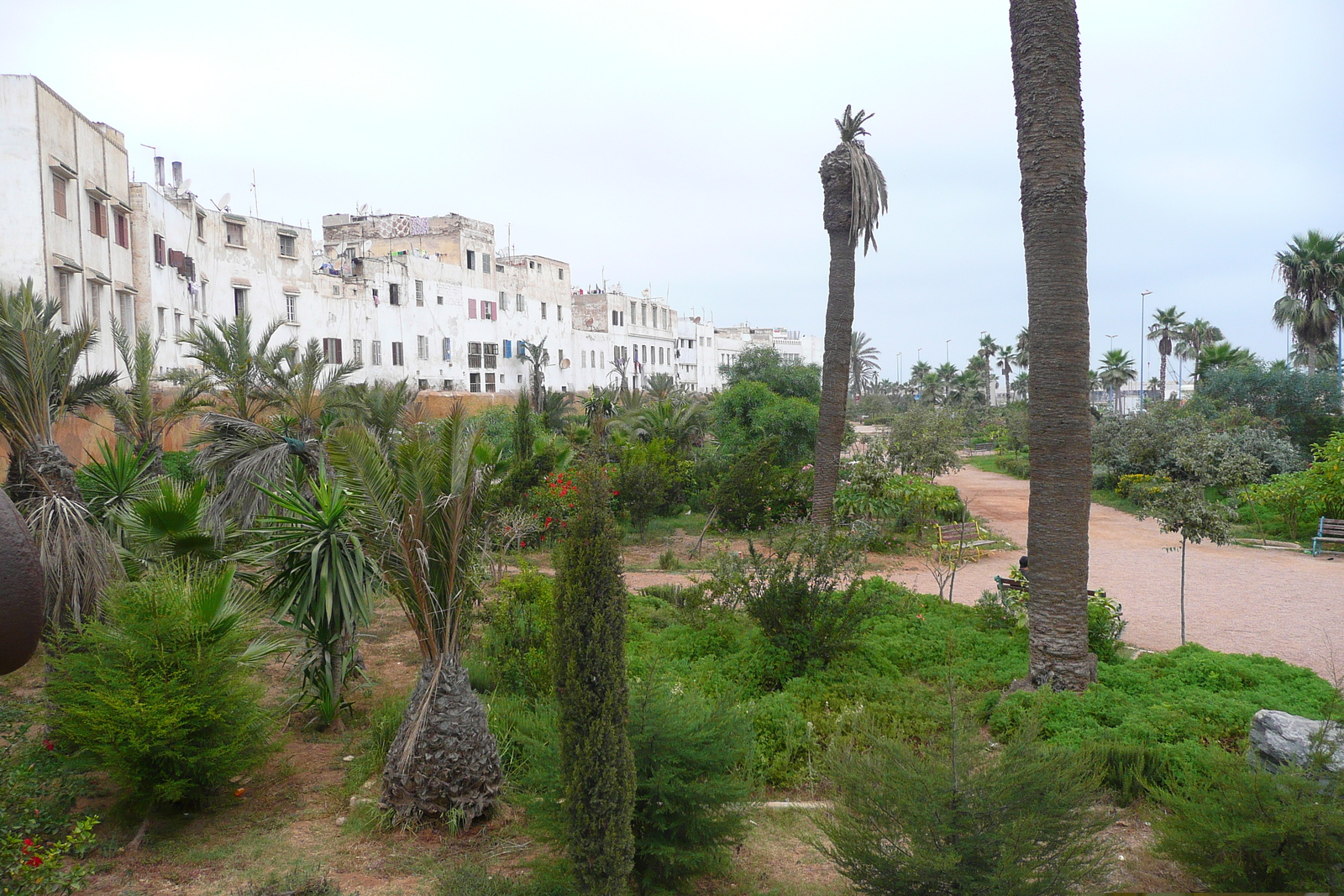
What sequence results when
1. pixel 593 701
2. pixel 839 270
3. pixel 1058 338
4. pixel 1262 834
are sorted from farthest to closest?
pixel 839 270 → pixel 1058 338 → pixel 593 701 → pixel 1262 834

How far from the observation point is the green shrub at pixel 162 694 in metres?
5.61

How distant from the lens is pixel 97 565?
7.24 meters

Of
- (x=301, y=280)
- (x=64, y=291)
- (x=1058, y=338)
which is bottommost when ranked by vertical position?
(x=1058, y=338)

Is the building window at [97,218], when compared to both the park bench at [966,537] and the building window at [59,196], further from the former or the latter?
the park bench at [966,537]

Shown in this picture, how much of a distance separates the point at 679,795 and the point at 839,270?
13.8 metres

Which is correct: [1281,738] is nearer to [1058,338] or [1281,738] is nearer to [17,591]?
[1058,338]

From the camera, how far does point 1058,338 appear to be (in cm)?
801

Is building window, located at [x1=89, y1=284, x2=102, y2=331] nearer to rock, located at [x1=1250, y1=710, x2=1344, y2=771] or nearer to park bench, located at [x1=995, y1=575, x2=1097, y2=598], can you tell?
park bench, located at [x1=995, y1=575, x2=1097, y2=598]

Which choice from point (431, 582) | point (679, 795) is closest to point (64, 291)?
point (431, 582)

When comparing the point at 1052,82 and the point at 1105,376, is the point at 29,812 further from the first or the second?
the point at 1105,376

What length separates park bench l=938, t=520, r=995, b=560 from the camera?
58.7ft

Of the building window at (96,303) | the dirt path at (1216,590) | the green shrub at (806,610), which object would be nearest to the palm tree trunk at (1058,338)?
the green shrub at (806,610)

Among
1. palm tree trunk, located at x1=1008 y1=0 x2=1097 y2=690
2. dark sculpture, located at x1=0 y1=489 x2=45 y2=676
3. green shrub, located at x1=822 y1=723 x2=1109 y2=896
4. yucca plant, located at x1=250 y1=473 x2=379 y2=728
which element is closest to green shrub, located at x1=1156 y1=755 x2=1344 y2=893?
green shrub, located at x1=822 y1=723 x2=1109 y2=896

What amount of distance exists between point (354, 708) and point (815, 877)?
5416 millimetres
